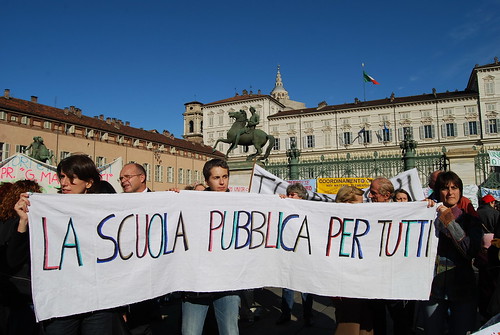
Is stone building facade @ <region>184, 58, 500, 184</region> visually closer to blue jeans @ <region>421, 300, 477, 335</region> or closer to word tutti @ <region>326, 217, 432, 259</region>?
word tutti @ <region>326, 217, 432, 259</region>

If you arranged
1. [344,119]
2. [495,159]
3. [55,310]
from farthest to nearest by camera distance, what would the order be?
1. [344,119]
2. [495,159]
3. [55,310]

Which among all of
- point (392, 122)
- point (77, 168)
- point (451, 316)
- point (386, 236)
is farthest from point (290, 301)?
point (392, 122)

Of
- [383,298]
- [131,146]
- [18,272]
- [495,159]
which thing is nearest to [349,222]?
[383,298]

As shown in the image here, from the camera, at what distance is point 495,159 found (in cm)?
1330

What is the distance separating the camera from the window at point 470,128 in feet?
178

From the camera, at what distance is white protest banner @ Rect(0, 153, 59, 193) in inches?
407

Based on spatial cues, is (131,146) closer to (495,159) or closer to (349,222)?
(495,159)

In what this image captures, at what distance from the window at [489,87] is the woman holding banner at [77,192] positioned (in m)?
63.7

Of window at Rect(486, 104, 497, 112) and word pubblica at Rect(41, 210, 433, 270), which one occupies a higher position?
window at Rect(486, 104, 497, 112)

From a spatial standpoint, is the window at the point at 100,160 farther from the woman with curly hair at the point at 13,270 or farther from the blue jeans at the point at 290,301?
the woman with curly hair at the point at 13,270

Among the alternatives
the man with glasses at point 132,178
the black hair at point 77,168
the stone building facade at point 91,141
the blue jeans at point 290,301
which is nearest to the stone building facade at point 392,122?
the stone building facade at point 91,141

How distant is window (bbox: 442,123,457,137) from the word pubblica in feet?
198

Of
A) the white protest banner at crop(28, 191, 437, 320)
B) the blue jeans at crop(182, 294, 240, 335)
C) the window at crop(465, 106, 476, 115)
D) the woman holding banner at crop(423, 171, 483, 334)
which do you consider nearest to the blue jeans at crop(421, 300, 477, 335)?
the woman holding banner at crop(423, 171, 483, 334)

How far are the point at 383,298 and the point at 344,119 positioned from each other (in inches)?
2395
